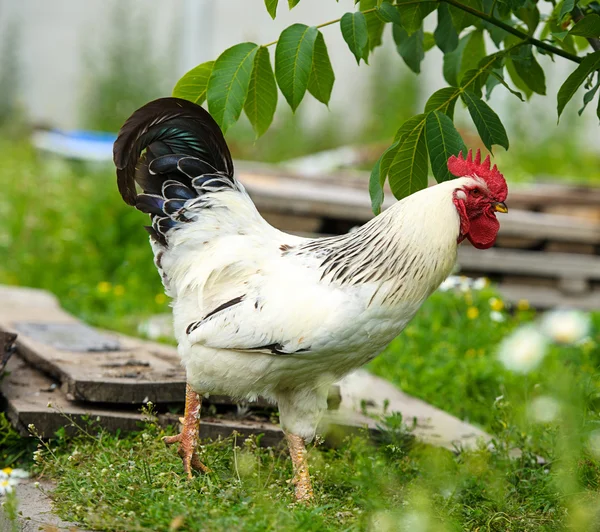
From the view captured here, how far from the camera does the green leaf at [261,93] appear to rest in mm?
3109

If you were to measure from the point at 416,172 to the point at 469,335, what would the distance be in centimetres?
273

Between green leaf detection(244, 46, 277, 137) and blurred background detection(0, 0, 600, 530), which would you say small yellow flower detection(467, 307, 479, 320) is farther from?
green leaf detection(244, 46, 277, 137)

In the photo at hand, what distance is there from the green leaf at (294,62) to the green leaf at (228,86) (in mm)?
125

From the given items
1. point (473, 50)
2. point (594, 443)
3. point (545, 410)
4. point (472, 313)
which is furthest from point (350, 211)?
point (594, 443)

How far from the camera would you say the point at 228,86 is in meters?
2.98

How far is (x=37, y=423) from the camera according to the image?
3600 mm

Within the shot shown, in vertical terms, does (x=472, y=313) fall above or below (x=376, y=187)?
below

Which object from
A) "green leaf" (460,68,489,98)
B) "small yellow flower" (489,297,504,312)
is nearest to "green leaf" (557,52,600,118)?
"green leaf" (460,68,489,98)

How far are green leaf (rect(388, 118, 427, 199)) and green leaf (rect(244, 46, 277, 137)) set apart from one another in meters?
0.50

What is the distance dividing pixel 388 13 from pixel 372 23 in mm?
577

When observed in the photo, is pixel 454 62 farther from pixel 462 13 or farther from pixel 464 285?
pixel 464 285

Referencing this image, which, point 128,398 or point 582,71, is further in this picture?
point 128,398

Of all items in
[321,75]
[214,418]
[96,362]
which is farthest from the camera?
[96,362]

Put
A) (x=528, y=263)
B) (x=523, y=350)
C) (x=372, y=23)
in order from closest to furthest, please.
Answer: (x=372, y=23), (x=523, y=350), (x=528, y=263)
